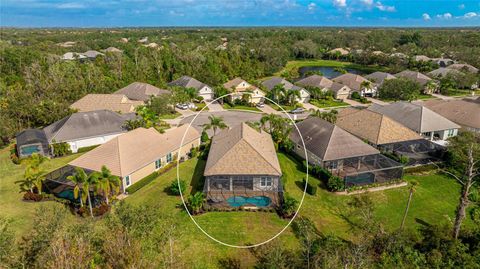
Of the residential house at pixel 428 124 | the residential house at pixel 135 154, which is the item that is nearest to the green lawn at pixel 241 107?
the residential house at pixel 135 154

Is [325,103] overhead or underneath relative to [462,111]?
underneath

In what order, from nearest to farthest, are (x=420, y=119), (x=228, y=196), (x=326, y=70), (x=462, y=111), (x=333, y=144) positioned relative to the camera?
(x=228, y=196) → (x=333, y=144) → (x=420, y=119) → (x=462, y=111) → (x=326, y=70)

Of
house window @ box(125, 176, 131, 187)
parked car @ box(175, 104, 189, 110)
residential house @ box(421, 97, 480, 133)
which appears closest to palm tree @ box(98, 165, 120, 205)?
house window @ box(125, 176, 131, 187)

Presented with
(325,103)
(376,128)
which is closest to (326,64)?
(325,103)

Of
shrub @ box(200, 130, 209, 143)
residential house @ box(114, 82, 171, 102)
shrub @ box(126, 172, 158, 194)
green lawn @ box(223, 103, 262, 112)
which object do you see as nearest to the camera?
shrub @ box(126, 172, 158, 194)

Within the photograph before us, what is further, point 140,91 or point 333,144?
point 140,91

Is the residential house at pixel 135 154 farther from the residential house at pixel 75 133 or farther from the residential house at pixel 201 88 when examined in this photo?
the residential house at pixel 201 88

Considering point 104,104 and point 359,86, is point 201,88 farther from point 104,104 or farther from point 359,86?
point 359,86

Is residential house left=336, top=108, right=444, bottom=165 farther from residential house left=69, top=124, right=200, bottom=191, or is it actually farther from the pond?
the pond
